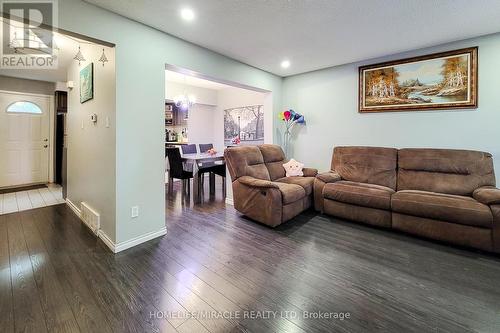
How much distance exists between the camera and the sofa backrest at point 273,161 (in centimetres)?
389

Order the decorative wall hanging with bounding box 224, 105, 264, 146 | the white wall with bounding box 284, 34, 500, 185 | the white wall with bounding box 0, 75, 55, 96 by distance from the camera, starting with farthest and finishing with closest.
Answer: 1. the decorative wall hanging with bounding box 224, 105, 264, 146
2. the white wall with bounding box 0, 75, 55, 96
3. the white wall with bounding box 284, 34, 500, 185

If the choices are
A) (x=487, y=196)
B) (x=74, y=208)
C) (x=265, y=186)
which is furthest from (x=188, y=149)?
(x=487, y=196)

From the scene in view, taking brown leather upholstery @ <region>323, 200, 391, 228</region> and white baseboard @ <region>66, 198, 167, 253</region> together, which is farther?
brown leather upholstery @ <region>323, 200, 391, 228</region>

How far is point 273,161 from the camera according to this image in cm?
404

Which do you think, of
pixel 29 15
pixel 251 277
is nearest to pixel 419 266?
pixel 251 277

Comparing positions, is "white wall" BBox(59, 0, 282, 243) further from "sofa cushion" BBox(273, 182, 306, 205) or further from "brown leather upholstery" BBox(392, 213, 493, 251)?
"brown leather upholstery" BBox(392, 213, 493, 251)

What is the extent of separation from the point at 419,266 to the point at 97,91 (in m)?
3.80

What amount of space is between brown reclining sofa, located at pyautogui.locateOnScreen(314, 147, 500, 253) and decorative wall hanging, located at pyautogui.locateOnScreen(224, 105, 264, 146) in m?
2.55

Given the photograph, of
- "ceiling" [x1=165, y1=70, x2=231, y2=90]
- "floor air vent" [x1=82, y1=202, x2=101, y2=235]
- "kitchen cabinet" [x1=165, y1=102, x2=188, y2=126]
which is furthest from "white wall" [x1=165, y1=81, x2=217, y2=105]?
"floor air vent" [x1=82, y1=202, x2=101, y2=235]

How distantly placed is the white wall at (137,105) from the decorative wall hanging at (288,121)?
2.02 metres

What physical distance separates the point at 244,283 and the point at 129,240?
4.53 ft

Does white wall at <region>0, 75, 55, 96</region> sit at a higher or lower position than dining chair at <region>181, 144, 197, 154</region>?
higher

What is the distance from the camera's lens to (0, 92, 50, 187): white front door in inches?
189

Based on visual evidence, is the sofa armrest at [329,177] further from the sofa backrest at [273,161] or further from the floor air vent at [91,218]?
the floor air vent at [91,218]
